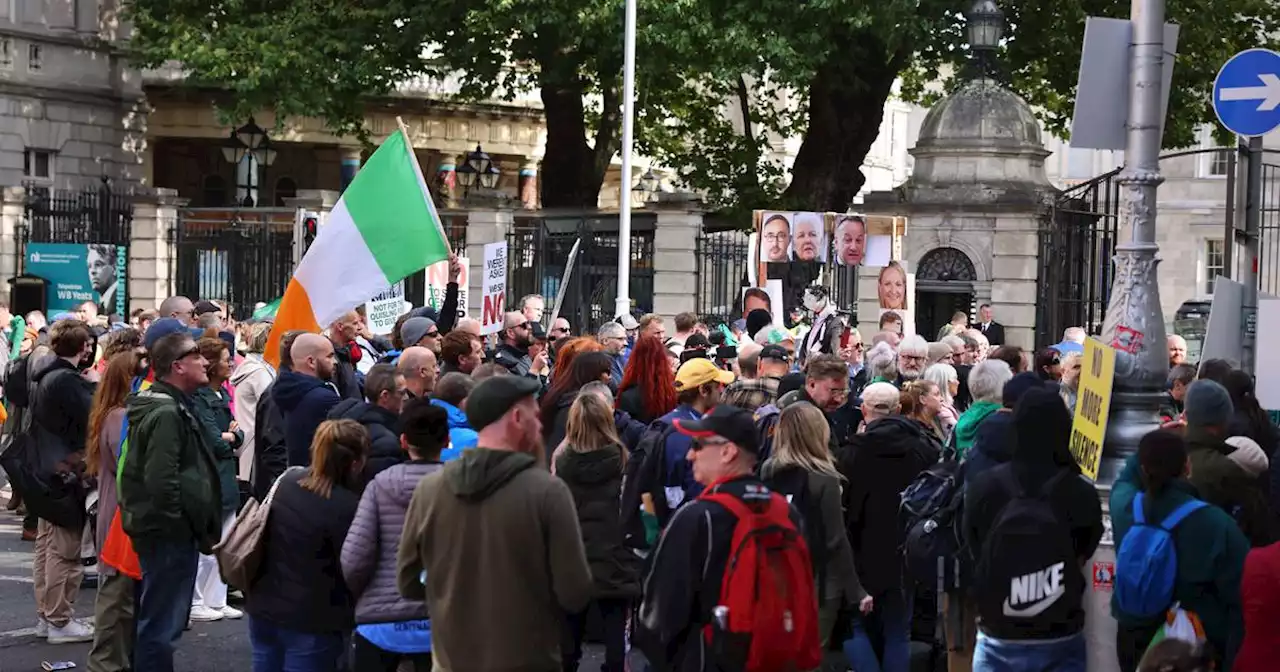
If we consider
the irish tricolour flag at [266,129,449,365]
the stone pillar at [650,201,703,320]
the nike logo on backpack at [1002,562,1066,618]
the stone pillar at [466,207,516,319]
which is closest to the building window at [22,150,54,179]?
the stone pillar at [466,207,516,319]

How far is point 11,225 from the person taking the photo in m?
32.4

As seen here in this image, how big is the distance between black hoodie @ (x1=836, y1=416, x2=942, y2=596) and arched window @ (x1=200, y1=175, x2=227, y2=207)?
4156cm

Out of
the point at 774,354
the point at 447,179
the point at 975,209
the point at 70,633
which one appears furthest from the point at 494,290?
the point at 447,179

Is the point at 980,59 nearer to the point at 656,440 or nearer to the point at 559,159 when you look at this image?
the point at 559,159

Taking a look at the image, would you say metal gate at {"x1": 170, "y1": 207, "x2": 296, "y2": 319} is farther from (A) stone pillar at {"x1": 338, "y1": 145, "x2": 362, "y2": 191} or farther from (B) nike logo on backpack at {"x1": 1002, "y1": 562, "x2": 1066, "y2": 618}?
(B) nike logo on backpack at {"x1": 1002, "y1": 562, "x2": 1066, "y2": 618}

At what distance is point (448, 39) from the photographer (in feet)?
102

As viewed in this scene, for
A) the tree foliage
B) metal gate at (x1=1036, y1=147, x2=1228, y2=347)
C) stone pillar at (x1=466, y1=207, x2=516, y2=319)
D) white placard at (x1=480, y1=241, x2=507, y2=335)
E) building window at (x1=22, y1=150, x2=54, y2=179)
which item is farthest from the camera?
building window at (x1=22, y1=150, x2=54, y2=179)

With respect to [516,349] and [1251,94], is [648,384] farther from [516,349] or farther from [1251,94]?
[1251,94]

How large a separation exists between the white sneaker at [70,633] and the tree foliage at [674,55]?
17.1 metres

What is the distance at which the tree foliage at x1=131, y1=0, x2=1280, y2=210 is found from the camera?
28.3 meters

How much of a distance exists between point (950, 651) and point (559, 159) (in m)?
24.4

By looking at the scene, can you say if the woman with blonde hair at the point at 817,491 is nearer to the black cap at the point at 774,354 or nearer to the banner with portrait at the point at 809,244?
the black cap at the point at 774,354

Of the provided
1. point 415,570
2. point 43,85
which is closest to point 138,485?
point 415,570

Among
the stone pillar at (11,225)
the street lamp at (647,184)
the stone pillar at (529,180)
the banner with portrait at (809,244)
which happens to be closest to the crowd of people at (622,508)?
the banner with portrait at (809,244)
